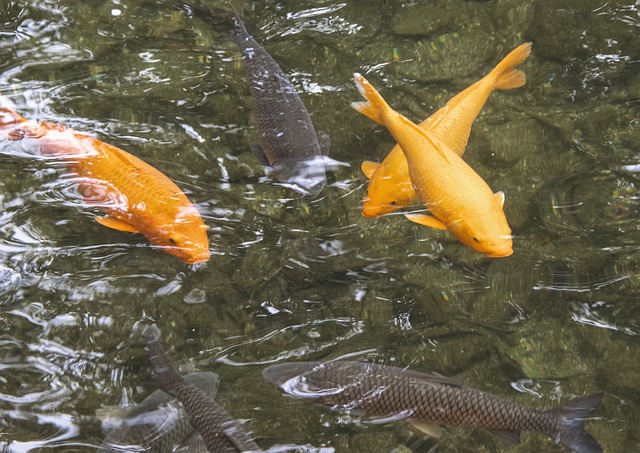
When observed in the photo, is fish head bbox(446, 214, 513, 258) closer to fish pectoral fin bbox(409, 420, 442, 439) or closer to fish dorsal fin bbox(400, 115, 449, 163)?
fish dorsal fin bbox(400, 115, 449, 163)

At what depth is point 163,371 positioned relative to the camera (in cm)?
332

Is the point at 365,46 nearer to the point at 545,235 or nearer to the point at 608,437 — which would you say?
the point at 545,235

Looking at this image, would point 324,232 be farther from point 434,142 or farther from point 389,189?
point 434,142

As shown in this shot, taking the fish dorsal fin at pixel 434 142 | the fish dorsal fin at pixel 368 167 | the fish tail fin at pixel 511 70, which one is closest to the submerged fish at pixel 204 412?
the fish dorsal fin at pixel 368 167

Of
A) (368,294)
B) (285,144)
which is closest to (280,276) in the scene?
(368,294)

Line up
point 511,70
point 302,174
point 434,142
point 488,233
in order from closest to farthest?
1. point 488,233
2. point 434,142
3. point 302,174
4. point 511,70

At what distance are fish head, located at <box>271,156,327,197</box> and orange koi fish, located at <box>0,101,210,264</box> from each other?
0.62 metres

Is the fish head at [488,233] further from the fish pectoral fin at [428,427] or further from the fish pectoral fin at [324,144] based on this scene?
the fish pectoral fin at [324,144]

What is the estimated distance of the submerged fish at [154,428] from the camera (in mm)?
3113

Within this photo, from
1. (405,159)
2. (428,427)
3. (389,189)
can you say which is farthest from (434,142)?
(428,427)

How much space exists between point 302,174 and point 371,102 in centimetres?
63

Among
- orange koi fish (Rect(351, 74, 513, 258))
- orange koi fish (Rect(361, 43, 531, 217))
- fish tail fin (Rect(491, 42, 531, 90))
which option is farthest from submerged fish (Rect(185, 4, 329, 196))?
fish tail fin (Rect(491, 42, 531, 90))

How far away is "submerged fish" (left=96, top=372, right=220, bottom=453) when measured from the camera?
3113 mm

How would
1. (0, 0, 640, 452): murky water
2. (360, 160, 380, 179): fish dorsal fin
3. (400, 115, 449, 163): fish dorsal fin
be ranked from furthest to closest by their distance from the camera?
(360, 160, 380, 179): fish dorsal fin, (400, 115, 449, 163): fish dorsal fin, (0, 0, 640, 452): murky water
